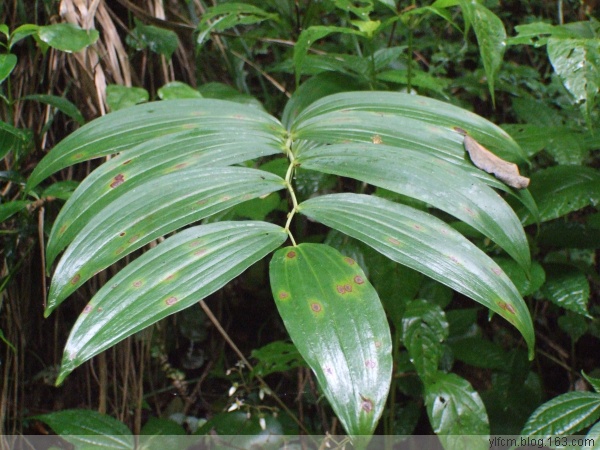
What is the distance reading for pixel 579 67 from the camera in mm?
862

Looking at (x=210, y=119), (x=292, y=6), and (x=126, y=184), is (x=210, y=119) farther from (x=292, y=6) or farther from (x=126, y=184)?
(x=292, y=6)

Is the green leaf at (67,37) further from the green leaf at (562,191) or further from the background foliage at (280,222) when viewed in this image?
the green leaf at (562,191)

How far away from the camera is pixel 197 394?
4.62 ft

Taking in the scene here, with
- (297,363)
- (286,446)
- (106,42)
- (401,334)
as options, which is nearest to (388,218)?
(401,334)

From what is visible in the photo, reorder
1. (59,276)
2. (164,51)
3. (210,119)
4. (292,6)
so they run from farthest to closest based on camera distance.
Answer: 1. (292,6)
2. (164,51)
3. (210,119)
4. (59,276)

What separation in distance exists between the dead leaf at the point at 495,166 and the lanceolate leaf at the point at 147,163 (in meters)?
0.25

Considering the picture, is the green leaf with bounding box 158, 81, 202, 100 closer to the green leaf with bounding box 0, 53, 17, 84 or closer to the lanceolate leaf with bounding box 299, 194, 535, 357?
the green leaf with bounding box 0, 53, 17, 84

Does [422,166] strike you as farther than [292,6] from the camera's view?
No

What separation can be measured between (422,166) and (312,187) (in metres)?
0.41

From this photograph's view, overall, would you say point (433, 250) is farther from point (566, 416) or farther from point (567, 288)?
point (567, 288)

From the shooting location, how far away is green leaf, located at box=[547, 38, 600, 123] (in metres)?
0.85

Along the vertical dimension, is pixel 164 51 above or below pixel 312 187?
above

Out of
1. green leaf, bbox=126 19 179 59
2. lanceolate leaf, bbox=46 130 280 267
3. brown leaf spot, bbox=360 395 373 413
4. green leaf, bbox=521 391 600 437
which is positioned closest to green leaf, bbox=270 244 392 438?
brown leaf spot, bbox=360 395 373 413

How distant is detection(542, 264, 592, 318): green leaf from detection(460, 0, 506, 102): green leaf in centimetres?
41
